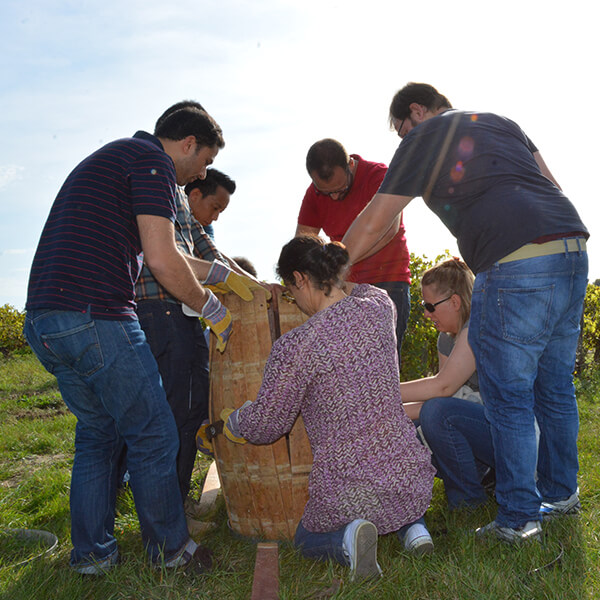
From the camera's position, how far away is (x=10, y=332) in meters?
13.0

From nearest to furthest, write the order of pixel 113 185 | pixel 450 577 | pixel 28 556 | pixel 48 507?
pixel 450 577 → pixel 113 185 → pixel 28 556 → pixel 48 507

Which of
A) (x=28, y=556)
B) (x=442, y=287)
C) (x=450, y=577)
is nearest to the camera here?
(x=450, y=577)

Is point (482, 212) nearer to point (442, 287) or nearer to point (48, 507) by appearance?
point (442, 287)

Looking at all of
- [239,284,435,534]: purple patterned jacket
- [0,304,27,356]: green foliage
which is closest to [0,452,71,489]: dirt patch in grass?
[239,284,435,534]: purple patterned jacket

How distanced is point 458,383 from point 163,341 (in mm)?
1519

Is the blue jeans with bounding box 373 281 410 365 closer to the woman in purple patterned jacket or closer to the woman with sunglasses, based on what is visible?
the woman with sunglasses

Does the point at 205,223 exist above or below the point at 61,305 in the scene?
above

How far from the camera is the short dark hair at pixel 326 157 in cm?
369

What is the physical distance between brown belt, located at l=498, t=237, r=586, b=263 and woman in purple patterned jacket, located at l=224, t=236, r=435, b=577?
1.82 feet

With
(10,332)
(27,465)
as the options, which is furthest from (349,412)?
(10,332)

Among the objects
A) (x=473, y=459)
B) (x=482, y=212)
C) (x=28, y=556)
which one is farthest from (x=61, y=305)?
(x=473, y=459)

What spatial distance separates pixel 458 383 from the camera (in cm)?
288

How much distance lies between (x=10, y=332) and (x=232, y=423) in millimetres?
12287

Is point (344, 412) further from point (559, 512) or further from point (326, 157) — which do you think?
point (326, 157)
